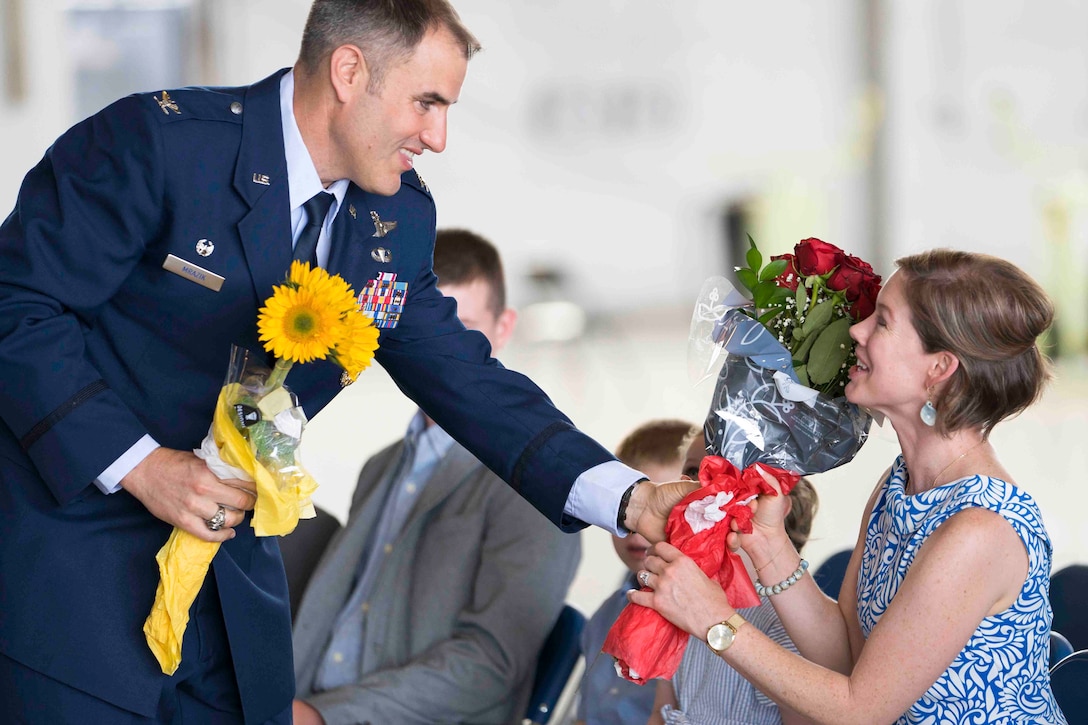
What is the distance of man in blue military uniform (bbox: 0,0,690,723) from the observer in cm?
166

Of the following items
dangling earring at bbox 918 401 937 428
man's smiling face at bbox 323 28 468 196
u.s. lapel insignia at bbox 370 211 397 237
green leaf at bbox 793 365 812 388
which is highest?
man's smiling face at bbox 323 28 468 196

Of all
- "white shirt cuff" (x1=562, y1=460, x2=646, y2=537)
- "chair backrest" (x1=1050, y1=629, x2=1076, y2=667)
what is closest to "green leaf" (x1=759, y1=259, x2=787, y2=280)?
"white shirt cuff" (x1=562, y1=460, x2=646, y2=537)

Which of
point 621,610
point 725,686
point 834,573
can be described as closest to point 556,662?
point 621,610

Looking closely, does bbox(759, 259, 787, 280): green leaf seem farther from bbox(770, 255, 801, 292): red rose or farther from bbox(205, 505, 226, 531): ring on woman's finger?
bbox(205, 505, 226, 531): ring on woman's finger

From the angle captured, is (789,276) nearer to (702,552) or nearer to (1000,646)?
(702,552)

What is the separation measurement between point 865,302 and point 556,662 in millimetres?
1147

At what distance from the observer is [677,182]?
10789 millimetres

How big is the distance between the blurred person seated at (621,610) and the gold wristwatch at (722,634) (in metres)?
0.62

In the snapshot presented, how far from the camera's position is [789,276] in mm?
1871

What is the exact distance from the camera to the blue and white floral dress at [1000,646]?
69.2 inches

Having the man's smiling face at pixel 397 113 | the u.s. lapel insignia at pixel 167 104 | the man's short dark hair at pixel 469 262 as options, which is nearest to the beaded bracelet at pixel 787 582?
the man's smiling face at pixel 397 113

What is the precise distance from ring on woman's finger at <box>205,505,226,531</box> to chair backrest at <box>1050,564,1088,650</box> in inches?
61.2

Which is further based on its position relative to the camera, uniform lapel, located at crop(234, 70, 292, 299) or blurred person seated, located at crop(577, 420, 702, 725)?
Answer: blurred person seated, located at crop(577, 420, 702, 725)

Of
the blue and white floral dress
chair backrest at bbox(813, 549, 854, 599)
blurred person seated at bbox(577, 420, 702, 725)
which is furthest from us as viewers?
chair backrest at bbox(813, 549, 854, 599)
